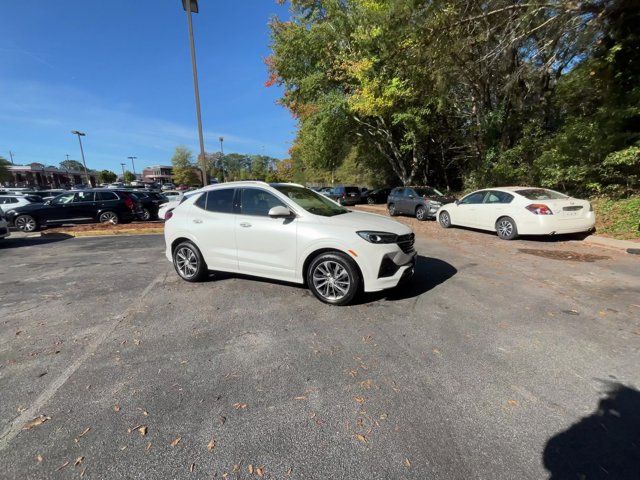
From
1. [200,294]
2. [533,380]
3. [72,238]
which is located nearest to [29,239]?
[72,238]

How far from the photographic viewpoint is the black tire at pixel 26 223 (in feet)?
42.1

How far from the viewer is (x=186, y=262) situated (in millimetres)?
5816

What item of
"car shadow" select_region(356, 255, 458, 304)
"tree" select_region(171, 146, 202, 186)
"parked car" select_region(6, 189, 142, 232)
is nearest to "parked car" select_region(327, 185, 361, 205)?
"parked car" select_region(6, 189, 142, 232)

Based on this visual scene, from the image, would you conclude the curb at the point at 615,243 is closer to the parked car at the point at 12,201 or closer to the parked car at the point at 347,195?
the parked car at the point at 347,195

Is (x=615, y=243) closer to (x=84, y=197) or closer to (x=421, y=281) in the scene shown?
(x=421, y=281)

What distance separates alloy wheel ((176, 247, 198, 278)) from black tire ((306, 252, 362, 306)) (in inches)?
90.4

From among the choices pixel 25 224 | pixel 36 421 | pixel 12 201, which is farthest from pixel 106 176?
pixel 36 421

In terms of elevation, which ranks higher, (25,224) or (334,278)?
(334,278)

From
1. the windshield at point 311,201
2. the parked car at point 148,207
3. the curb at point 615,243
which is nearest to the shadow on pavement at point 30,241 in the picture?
the parked car at point 148,207

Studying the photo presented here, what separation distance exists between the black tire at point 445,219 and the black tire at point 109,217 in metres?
13.4

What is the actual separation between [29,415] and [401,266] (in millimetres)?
4039

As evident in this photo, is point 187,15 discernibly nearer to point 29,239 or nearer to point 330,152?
point 29,239

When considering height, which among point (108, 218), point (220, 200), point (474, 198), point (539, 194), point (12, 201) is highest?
point (539, 194)

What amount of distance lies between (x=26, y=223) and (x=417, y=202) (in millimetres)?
16415
